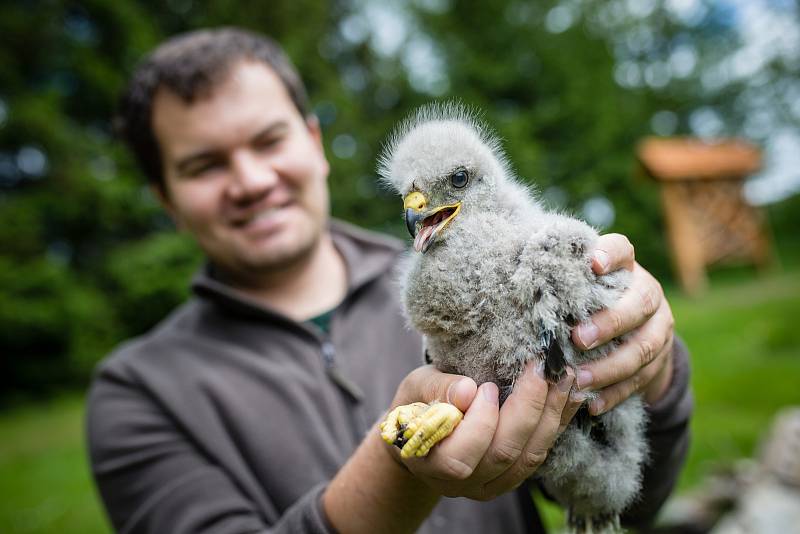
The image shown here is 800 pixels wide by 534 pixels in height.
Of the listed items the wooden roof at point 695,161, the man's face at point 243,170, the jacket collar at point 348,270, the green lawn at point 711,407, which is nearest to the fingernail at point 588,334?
the jacket collar at point 348,270

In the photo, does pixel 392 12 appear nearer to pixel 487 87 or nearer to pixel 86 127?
pixel 487 87

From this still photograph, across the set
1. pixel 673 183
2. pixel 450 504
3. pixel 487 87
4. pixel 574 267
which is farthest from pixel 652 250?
pixel 574 267

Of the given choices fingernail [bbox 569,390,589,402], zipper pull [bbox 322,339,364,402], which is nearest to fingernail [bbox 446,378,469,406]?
fingernail [bbox 569,390,589,402]

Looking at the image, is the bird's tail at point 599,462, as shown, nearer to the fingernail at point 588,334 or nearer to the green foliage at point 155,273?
the fingernail at point 588,334

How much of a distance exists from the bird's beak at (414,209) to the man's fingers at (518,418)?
385 mm

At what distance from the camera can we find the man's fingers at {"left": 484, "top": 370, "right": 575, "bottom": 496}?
1117mm

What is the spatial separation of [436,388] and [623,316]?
1.38 ft

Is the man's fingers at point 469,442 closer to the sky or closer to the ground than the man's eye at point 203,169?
closer to the ground

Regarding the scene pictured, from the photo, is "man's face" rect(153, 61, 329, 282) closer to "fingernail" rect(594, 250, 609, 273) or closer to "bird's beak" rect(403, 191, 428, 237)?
"bird's beak" rect(403, 191, 428, 237)

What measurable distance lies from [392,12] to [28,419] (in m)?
11.6

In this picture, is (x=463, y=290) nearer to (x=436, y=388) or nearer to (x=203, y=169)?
(x=436, y=388)

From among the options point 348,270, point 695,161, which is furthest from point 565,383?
point 695,161

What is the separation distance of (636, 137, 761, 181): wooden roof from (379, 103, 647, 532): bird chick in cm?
774

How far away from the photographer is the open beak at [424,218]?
120 centimetres
